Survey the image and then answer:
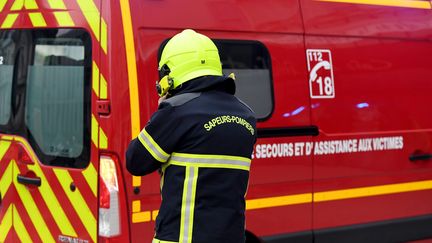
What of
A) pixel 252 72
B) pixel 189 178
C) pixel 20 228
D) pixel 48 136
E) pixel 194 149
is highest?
pixel 252 72

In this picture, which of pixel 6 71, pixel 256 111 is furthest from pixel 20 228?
pixel 256 111

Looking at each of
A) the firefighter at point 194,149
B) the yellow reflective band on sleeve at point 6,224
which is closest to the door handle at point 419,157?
the firefighter at point 194,149

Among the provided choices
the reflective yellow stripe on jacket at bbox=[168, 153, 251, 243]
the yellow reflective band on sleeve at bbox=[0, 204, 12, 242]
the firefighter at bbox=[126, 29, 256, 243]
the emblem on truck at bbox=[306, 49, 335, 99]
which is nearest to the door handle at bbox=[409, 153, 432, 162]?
the emblem on truck at bbox=[306, 49, 335, 99]

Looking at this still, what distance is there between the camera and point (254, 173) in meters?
3.99

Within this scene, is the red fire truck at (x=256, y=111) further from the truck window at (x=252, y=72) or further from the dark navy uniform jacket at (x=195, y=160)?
the dark navy uniform jacket at (x=195, y=160)

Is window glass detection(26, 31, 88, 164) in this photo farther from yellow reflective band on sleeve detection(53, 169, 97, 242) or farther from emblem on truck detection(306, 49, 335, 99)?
emblem on truck detection(306, 49, 335, 99)

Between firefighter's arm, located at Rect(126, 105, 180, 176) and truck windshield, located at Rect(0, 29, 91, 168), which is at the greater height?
truck windshield, located at Rect(0, 29, 91, 168)

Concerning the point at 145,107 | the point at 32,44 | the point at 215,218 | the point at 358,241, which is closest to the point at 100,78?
the point at 145,107

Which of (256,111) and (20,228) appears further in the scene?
(256,111)

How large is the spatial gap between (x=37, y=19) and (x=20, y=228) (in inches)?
49.1

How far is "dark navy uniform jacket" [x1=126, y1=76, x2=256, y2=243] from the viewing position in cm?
247

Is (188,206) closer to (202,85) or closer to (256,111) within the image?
(202,85)

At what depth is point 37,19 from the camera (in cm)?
379

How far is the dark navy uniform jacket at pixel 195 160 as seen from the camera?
2469 mm
